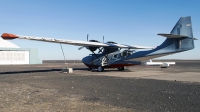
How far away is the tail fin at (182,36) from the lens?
22367 mm

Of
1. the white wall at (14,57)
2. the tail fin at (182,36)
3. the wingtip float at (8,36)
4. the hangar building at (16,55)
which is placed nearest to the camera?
the wingtip float at (8,36)

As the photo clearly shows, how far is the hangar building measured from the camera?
66375 millimetres

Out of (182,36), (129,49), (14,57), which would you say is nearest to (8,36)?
(129,49)

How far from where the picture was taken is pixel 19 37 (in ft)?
70.9

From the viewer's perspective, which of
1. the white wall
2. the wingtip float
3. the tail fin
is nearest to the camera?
the wingtip float

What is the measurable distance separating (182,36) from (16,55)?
59.6 meters

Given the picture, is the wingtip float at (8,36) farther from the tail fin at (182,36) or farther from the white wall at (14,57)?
the white wall at (14,57)

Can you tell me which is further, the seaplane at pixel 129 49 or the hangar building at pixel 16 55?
the hangar building at pixel 16 55

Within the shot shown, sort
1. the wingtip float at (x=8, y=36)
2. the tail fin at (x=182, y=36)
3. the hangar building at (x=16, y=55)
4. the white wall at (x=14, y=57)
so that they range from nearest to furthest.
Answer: the wingtip float at (x=8, y=36) → the tail fin at (x=182, y=36) → the white wall at (x=14, y=57) → the hangar building at (x=16, y=55)

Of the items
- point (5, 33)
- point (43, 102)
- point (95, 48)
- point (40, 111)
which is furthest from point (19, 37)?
point (40, 111)

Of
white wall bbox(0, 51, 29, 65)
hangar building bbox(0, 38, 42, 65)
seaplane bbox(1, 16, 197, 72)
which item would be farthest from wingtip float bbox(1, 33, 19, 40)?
white wall bbox(0, 51, 29, 65)

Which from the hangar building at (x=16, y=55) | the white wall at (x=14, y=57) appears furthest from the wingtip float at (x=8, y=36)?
the white wall at (x=14, y=57)

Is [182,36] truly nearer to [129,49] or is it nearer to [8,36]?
[129,49]

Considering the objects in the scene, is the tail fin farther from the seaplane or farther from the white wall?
the white wall
